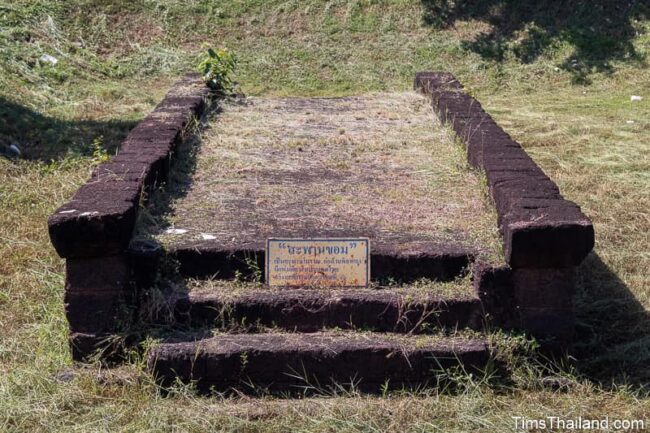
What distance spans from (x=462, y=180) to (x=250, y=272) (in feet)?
5.55

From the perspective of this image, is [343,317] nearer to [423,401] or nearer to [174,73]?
[423,401]

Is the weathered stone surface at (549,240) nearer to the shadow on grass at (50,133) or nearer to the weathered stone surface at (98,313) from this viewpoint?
the weathered stone surface at (98,313)

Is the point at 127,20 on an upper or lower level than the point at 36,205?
upper

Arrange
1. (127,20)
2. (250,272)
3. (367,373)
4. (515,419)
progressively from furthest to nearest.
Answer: (127,20), (250,272), (367,373), (515,419)

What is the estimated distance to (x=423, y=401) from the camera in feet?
10.7

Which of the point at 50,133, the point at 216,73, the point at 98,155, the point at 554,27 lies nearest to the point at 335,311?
the point at 98,155

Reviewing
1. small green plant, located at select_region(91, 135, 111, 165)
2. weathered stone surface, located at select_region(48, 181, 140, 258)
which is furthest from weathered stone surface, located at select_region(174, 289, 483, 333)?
small green plant, located at select_region(91, 135, 111, 165)

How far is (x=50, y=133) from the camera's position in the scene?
25.5 feet

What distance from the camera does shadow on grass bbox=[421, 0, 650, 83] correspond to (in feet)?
38.0

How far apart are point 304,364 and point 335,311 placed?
0.92 feet

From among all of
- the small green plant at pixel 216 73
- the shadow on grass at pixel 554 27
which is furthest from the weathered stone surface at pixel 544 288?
the shadow on grass at pixel 554 27

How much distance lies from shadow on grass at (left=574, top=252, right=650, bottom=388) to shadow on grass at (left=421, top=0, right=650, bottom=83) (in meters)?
7.02

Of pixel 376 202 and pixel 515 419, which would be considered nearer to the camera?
pixel 515 419

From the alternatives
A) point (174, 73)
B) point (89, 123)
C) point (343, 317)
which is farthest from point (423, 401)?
point (174, 73)
